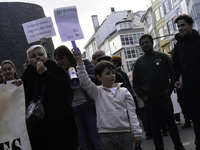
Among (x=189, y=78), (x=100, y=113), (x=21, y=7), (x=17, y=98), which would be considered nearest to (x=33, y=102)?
(x=17, y=98)

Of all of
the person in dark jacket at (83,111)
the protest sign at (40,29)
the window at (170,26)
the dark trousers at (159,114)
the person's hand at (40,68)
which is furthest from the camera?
the window at (170,26)

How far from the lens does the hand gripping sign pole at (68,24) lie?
3.82m

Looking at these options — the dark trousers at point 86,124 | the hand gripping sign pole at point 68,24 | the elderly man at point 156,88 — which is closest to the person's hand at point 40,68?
the hand gripping sign pole at point 68,24

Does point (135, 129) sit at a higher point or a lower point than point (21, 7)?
lower

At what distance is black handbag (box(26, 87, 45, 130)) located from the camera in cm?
290

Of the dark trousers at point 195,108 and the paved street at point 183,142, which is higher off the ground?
the dark trousers at point 195,108

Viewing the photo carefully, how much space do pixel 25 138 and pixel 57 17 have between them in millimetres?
1635

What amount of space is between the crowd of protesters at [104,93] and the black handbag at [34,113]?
7 centimetres

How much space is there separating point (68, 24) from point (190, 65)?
1.81 metres

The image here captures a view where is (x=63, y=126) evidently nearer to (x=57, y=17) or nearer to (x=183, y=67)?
(x=57, y=17)

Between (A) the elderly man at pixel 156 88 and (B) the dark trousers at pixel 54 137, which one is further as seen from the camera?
(A) the elderly man at pixel 156 88

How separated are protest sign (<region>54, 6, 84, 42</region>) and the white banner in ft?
3.33

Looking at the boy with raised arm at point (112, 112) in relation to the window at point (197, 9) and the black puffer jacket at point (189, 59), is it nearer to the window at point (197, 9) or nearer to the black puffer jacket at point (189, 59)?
the black puffer jacket at point (189, 59)

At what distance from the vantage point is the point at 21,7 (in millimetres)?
24141
